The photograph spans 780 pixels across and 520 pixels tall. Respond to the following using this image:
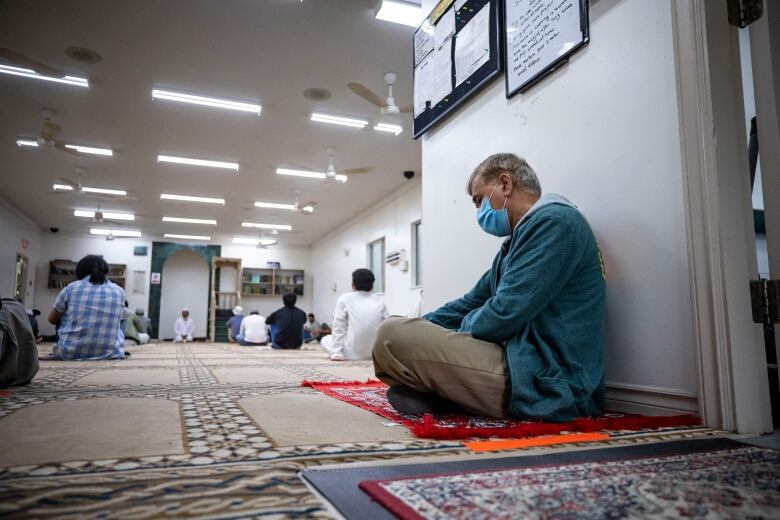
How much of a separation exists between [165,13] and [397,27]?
6.68 feet

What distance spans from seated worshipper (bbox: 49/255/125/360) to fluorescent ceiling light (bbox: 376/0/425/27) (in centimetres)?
363

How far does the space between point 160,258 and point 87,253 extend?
Answer: 1.97 metres

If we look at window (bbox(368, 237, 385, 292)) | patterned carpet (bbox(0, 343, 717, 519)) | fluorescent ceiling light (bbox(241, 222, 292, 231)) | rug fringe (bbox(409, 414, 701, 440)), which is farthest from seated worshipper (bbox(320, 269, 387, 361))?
fluorescent ceiling light (bbox(241, 222, 292, 231))

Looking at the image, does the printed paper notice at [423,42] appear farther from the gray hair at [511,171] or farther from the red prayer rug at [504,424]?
the red prayer rug at [504,424]

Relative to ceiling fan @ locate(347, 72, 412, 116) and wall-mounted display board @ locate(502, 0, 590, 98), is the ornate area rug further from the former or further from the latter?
ceiling fan @ locate(347, 72, 412, 116)

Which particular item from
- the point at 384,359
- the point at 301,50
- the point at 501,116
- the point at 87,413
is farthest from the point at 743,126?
the point at 301,50

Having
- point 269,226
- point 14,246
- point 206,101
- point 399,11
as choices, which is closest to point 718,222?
point 399,11

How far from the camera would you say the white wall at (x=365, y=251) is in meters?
9.43

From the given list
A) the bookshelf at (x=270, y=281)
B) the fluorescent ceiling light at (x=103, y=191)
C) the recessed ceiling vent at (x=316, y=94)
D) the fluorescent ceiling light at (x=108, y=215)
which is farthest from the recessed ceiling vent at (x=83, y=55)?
the bookshelf at (x=270, y=281)

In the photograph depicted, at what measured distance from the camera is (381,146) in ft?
25.2

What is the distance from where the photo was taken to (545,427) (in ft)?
4.94

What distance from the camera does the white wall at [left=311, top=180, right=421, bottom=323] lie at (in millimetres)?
9430

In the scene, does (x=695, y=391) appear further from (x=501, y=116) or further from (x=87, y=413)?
(x=87, y=413)

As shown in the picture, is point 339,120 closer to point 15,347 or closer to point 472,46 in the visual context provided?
point 472,46
